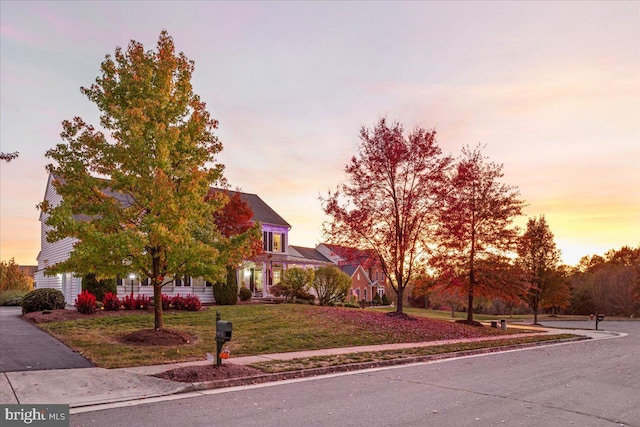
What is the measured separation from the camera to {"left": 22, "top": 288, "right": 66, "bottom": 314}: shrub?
24.3 m

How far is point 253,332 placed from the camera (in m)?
17.8

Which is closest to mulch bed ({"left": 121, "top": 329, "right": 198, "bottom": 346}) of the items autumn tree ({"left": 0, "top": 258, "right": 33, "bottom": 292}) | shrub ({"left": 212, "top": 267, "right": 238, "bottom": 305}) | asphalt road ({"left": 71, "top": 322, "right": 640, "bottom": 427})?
asphalt road ({"left": 71, "top": 322, "right": 640, "bottom": 427})

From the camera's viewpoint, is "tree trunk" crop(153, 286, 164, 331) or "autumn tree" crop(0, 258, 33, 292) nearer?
"tree trunk" crop(153, 286, 164, 331)

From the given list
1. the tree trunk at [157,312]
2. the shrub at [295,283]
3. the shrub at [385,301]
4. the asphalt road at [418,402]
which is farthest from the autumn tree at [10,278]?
the asphalt road at [418,402]

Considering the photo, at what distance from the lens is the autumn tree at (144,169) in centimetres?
1464

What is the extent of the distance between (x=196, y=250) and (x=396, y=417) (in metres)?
9.39

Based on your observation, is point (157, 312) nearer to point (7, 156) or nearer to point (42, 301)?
point (7, 156)

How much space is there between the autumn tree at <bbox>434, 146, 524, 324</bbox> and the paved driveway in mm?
18120

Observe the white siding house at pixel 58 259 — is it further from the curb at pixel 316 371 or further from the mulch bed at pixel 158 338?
the curb at pixel 316 371

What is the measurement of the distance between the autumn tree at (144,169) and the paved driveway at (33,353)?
2299 millimetres

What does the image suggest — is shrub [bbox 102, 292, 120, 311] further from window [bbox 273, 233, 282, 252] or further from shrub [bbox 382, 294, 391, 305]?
shrub [bbox 382, 294, 391, 305]

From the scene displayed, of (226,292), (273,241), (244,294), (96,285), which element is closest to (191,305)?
(96,285)

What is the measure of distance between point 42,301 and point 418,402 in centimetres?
2225

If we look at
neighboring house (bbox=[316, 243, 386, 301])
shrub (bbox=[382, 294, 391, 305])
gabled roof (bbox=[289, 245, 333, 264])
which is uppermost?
gabled roof (bbox=[289, 245, 333, 264])
